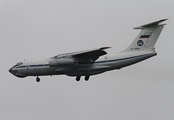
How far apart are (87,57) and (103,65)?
0.98m

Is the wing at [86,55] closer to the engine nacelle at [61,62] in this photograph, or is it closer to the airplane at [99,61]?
the airplane at [99,61]

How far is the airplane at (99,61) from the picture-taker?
24.7 meters

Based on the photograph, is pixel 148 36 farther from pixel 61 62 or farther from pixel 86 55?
pixel 61 62

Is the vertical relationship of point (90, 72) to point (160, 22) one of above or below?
below

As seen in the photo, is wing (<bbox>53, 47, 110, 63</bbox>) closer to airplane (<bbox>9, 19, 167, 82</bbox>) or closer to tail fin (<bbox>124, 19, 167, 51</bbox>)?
airplane (<bbox>9, 19, 167, 82</bbox>)

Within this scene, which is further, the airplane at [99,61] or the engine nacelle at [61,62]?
the airplane at [99,61]

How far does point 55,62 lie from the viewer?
2405 cm

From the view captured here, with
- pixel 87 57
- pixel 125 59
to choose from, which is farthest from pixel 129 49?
pixel 87 57

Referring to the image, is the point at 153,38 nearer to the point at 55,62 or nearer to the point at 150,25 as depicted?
the point at 150,25

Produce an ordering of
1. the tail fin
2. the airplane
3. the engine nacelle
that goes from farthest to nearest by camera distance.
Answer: the tail fin < the airplane < the engine nacelle

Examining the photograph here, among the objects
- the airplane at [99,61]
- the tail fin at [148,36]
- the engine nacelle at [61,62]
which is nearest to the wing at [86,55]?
the airplane at [99,61]

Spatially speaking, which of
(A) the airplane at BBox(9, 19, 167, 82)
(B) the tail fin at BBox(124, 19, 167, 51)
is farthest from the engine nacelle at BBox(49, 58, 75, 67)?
(B) the tail fin at BBox(124, 19, 167, 51)

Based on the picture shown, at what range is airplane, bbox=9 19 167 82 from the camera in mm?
24688

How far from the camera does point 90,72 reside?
2508 cm
